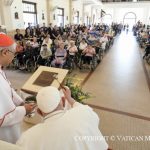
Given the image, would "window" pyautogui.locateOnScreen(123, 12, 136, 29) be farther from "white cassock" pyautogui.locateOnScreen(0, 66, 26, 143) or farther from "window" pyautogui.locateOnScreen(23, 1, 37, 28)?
"white cassock" pyautogui.locateOnScreen(0, 66, 26, 143)

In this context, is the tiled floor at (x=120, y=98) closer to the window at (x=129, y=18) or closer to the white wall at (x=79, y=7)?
the white wall at (x=79, y=7)

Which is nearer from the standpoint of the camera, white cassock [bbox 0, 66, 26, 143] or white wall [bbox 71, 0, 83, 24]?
white cassock [bbox 0, 66, 26, 143]

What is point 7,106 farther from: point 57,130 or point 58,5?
point 58,5

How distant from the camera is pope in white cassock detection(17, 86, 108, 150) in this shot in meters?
1.09

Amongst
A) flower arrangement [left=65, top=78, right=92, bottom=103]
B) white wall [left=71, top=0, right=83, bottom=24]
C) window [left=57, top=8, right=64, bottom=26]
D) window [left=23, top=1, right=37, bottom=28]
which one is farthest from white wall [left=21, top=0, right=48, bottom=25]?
flower arrangement [left=65, top=78, right=92, bottom=103]

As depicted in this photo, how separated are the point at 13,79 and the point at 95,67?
283 centimetres

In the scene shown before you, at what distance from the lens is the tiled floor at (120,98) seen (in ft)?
9.00

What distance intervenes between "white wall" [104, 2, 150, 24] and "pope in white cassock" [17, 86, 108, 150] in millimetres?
27467

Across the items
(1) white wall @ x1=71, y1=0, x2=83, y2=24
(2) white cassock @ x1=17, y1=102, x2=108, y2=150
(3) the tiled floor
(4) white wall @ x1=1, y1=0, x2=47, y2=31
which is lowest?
(3) the tiled floor

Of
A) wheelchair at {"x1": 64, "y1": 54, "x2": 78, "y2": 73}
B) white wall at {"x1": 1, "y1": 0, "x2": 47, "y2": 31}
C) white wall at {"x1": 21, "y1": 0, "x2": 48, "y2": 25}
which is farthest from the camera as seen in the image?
white wall at {"x1": 21, "y1": 0, "x2": 48, "y2": 25}

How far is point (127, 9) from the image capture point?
2886 cm

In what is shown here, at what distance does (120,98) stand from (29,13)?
8.13m

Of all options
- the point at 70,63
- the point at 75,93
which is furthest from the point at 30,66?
the point at 75,93

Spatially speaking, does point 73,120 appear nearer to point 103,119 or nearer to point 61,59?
point 103,119
